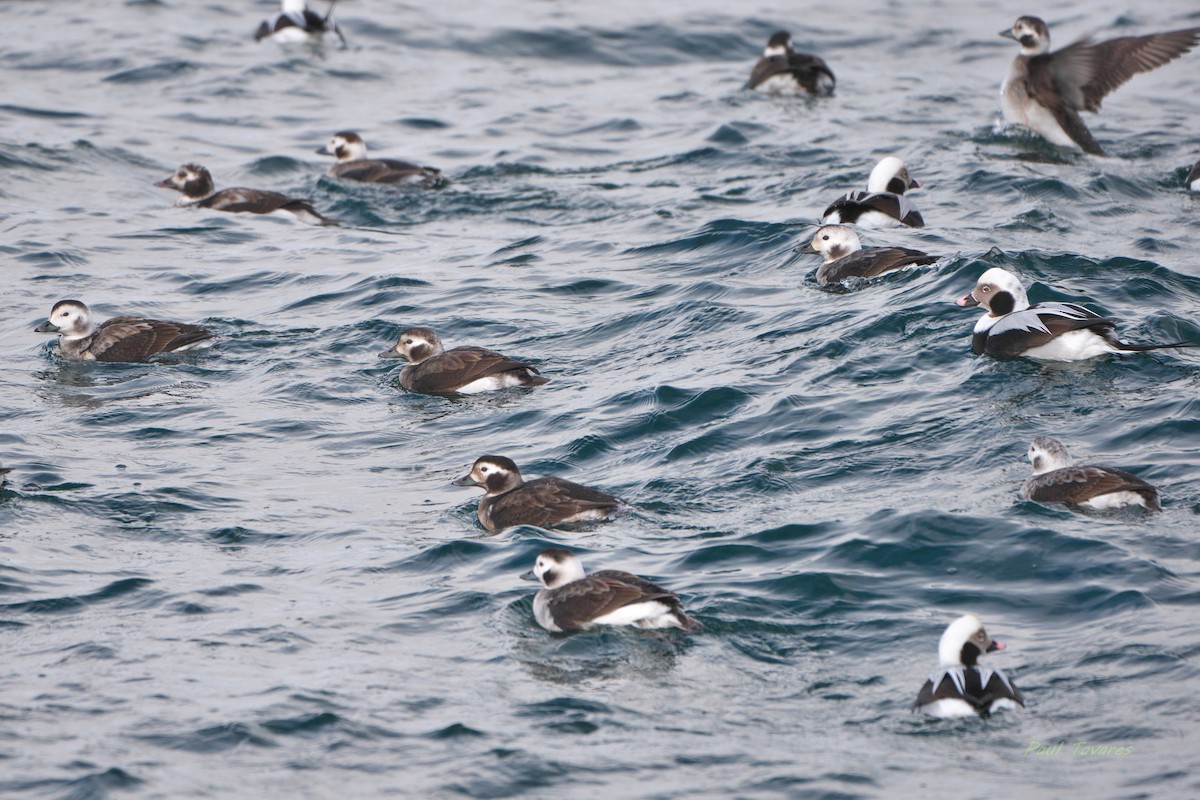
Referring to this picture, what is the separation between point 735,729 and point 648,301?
748cm

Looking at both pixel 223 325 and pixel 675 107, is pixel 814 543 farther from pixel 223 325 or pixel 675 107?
pixel 675 107

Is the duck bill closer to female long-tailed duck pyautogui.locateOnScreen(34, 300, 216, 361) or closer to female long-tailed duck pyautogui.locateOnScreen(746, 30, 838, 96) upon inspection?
female long-tailed duck pyautogui.locateOnScreen(34, 300, 216, 361)

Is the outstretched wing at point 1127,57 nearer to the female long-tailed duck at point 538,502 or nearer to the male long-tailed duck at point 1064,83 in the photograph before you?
the male long-tailed duck at point 1064,83

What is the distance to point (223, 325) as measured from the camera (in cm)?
1413

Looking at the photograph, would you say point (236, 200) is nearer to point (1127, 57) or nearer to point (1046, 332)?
→ point (1046, 332)

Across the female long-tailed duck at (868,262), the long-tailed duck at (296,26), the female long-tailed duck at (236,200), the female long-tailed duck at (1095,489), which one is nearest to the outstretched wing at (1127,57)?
the female long-tailed duck at (868,262)

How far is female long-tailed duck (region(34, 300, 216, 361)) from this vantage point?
13.1 meters

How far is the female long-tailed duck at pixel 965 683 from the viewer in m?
6.98

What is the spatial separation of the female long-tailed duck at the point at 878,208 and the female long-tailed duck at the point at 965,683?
844 cm

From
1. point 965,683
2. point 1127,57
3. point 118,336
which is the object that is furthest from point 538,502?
point 1127,57

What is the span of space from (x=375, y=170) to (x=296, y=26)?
8.78 meters

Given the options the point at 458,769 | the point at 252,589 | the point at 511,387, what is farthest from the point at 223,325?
the point at 458,769

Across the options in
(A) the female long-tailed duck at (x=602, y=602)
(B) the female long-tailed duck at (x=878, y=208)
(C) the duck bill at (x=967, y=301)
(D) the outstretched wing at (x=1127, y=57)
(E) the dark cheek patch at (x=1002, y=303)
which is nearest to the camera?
(A) the female long-tailed duck at (x=602, y=602)

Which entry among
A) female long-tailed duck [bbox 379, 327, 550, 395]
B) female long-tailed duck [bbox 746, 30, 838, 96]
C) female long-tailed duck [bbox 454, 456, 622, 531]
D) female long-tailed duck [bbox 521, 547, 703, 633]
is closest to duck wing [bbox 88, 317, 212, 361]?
female long-tailed duck [bbox 379, 327, 550, 395]
